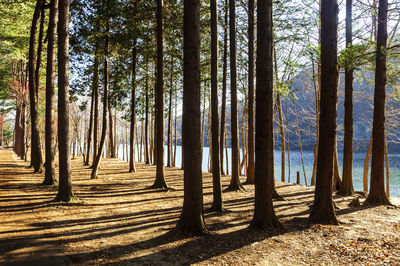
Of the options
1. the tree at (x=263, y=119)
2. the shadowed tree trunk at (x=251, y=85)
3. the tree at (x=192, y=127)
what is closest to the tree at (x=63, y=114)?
the tree at (x=192, y=127)

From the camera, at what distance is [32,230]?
5.42 m

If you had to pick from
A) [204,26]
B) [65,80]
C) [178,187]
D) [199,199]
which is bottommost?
[178,187]

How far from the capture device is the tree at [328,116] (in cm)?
642

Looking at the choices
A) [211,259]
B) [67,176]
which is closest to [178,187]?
[67,176]

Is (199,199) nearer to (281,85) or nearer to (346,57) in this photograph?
(346,57)

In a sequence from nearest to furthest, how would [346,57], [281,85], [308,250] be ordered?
1. [308,250]
2. [346,57]
3. [281,85]

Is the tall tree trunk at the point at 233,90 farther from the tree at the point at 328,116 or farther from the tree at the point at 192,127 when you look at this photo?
the tree at the point at 192,127

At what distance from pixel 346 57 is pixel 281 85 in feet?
13.5

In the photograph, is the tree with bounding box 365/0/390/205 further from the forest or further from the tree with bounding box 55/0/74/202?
the tree with bounding box 55/0/74/202

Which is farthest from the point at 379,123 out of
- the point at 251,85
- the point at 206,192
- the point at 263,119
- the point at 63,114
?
the point at 63,114

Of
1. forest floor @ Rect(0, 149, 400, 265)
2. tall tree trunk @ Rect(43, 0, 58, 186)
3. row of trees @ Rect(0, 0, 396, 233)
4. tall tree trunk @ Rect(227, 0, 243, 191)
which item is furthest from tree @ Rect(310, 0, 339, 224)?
tall tree trunk @ Rect(43, 0, 58, 186)

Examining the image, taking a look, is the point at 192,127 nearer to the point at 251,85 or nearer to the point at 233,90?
the point at 233,90

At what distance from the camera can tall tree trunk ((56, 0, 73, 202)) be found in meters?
8.02

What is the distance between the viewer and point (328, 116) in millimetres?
6410
